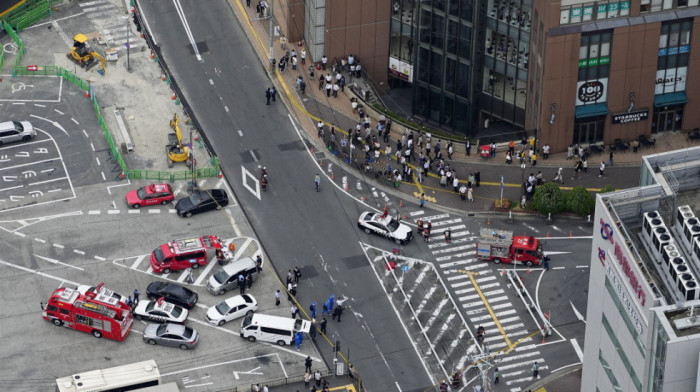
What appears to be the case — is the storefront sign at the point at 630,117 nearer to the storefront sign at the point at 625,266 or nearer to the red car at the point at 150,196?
the red car at the point at 150,196

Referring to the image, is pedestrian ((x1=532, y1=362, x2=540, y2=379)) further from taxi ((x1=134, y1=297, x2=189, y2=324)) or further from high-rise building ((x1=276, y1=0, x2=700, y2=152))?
high-rise building ((x1=276, y1=0, x2=700, y2=152))

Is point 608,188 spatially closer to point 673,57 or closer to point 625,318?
point 673,57

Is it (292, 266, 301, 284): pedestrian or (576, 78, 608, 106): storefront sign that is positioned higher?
(576, 78, 608, 106): storefront sign

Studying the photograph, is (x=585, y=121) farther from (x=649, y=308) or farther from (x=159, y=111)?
(x=649, y=308)

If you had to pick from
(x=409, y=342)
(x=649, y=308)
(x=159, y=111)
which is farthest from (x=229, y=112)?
(x=649, y=308)


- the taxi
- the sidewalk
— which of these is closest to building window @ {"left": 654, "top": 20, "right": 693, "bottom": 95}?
the sidewalk

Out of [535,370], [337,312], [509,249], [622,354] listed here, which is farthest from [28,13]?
[622,354]
